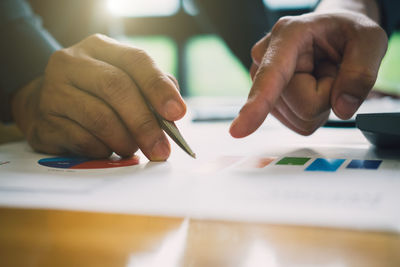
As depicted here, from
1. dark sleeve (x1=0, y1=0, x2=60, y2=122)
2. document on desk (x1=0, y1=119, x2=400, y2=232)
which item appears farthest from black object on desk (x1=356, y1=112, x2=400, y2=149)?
dark sleeve (x1=0, y1=0, x2=60, y2=122)

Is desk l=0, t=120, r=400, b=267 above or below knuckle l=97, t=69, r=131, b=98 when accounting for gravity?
below

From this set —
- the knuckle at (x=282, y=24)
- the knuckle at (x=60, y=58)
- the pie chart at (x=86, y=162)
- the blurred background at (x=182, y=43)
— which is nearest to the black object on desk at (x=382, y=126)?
the knuckle at (x=282, y=24)

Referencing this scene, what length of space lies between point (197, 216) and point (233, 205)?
28 millimetres

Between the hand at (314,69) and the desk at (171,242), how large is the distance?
247 millimetres

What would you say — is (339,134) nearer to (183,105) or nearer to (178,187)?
(183,105)

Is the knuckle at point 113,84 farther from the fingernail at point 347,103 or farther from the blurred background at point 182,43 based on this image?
the blurred background at point 182,43

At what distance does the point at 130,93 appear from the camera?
45 centimetres

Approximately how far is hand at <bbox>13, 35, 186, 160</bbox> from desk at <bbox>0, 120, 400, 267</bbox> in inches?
8.3

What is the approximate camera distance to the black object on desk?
41cm

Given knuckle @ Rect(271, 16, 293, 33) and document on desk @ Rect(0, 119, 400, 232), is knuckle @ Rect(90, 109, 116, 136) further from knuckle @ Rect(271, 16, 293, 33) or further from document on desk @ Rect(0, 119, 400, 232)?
knuckle @ Rect(271, 16, 293, 33)

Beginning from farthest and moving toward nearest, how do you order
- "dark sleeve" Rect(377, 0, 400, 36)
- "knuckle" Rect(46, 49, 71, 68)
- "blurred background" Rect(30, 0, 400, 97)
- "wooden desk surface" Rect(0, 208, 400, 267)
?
"blurred background" Rect(30, 0, 400, 97)
"dark sleeve" Rect(377, 0, 400, 36)
"knuckle" Rect(46, 49, 71, 68)
"wooden desk surface" Rect(0, 208, 400, 267)

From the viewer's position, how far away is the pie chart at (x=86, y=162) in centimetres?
41

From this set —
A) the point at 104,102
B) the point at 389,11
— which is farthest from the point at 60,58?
the point at 389,11

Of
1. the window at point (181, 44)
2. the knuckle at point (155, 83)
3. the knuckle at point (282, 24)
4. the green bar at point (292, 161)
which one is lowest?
the window at point (181, 44)
